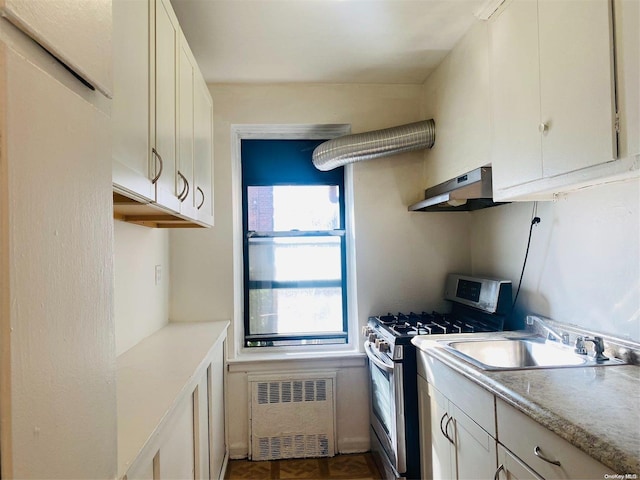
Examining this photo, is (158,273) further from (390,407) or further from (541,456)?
(541,456)

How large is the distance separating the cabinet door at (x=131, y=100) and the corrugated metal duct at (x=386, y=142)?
4.83ft

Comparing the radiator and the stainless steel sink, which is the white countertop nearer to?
the radiator

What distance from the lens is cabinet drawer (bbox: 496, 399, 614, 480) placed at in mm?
901

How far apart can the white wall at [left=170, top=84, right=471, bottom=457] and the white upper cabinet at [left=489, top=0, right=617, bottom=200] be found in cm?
98

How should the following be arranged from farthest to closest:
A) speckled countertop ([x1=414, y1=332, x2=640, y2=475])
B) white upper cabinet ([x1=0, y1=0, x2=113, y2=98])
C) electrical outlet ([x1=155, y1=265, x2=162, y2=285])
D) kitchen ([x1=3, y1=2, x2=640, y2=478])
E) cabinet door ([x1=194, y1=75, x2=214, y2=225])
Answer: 1. electrical outlet ([x1=155, y1=265, x2=162, y2=285])
2. kitchen ([x1=3, y1=2, x2=640, y2=478])
3. cabinet door ([x1=194, y1=75, x2=214, y2=225])
4. speckled countertop ([x1=414, y1=332, x2=640, y2=475])
5. white upper cabinet ([x1=0, y1=0, x2=113, y2=98])

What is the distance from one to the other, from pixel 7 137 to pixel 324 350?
2.50 m

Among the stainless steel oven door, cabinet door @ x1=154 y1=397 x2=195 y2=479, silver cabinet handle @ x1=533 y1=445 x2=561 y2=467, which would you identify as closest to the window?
the stainless steel oven door

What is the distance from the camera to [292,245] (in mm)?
2770

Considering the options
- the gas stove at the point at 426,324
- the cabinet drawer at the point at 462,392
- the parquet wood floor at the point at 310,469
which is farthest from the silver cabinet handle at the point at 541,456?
the parquet wood floor at the point at 310,469

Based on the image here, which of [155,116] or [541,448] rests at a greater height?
[155,116]

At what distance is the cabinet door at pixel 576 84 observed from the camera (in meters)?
1.09

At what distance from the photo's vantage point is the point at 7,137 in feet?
1.25

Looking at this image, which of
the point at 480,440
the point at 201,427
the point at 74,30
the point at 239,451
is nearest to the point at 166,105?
the point at 74,30

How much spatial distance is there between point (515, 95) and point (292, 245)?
69.0 inches
